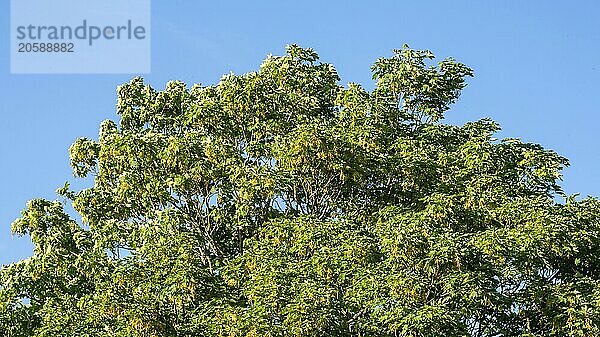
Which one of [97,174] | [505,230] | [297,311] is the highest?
[97,174]

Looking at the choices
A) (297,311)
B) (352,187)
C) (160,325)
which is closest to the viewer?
(297,311)

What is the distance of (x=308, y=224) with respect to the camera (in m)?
19.6

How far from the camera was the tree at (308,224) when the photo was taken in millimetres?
18328

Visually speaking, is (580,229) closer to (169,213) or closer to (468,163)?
(468,163)

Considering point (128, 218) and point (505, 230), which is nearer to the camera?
point (505, 230)

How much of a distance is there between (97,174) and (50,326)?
4.41m

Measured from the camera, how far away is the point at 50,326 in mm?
20141

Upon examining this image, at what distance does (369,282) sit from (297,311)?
139cm

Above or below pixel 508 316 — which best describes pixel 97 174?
above

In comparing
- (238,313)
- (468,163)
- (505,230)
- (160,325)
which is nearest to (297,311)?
(238,313)

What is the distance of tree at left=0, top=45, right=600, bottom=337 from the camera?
18328 millimetres

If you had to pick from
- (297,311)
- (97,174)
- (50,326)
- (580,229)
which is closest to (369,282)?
(297,311)

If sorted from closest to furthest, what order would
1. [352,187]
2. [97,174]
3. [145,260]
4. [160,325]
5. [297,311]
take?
[297,311] → [160,325] → [145,260] → [352,187] → [97,174]

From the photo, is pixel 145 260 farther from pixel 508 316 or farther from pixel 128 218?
pixel 508 316
